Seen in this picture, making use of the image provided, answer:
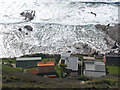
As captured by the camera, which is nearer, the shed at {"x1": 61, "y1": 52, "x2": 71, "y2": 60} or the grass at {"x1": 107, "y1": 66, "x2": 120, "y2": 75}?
the grass at {"x1": 107, "y1": 66, "x2": 120, "y2": 75}

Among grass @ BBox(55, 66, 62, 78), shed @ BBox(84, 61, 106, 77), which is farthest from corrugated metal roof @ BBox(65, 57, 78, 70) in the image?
shed @ BBox(84, 61, 106, 77)

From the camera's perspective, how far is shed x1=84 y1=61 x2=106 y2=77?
13.6m

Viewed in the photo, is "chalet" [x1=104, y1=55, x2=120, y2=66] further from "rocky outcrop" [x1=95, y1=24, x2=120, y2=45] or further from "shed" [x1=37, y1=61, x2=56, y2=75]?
"shed" [x1=37, y1=61, x2=56, y2=75]

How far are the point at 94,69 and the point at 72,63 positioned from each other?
1.74 m

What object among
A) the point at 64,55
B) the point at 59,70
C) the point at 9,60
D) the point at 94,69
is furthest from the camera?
the point at 9,60

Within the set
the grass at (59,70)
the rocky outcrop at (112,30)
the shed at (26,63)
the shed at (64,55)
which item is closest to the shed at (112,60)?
the rocky outcrop at (112,30)

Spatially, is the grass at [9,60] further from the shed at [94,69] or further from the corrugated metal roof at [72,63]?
the shed at [94,69]

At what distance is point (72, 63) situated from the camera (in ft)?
48.2

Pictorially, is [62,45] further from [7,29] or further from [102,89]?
[102,89]

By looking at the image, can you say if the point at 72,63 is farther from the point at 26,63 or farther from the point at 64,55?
the point at 26,63

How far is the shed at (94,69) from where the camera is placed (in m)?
13.6

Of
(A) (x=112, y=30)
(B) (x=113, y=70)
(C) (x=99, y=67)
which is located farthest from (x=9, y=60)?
(A) (x=112, y=30)

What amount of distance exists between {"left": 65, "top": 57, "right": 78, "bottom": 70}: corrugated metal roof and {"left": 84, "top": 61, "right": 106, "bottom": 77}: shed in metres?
0.74

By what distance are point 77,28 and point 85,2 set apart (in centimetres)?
539
